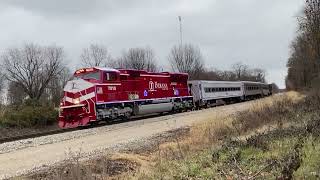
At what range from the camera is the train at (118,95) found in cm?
2972

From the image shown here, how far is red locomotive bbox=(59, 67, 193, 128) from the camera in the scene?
97.2 ft

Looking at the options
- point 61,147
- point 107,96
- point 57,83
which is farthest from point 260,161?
point 57,83

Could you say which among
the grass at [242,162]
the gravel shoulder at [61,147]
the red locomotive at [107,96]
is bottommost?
the gravel shoulder at [61,147]

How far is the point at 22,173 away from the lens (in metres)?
12.9

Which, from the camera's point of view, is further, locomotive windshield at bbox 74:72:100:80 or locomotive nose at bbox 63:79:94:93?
locomotive windshield at bbox 74:72:100:80

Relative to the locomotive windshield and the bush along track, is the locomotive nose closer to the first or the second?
the locomotive windshield

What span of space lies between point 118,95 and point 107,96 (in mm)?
1463

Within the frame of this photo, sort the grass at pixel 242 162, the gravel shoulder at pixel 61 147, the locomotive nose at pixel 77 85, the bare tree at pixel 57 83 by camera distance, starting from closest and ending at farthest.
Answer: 1. the grass at pixel 242 162
2. the gravel shoulder at pixel 61 147
3. the locomotive nose at pixel 77 85
4. the bare tree at pixel 57 83

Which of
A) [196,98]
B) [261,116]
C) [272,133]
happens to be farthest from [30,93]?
[272,133]

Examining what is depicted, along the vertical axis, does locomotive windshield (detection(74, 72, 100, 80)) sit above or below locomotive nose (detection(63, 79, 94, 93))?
above

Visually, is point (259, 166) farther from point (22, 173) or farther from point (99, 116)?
point (99, 116)

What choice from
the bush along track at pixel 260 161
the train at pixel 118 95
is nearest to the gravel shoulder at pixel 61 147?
the bush along track at pixel 260 161

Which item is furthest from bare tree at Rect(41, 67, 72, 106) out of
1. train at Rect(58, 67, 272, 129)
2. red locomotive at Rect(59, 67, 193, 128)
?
red locomotive at Rect(59, 67, 193, 128)

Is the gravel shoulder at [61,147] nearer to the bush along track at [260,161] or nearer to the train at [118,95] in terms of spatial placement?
the bush along track at [260,161]
